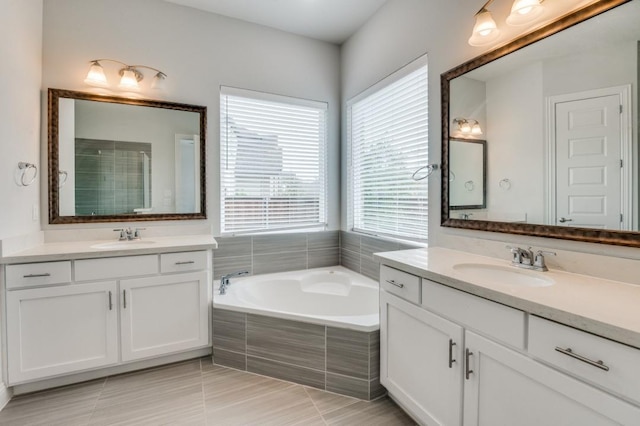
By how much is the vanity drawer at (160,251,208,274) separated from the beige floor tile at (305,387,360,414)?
1173 millimetres

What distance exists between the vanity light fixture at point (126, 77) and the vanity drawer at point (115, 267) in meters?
1.39

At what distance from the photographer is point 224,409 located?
179 centimetres

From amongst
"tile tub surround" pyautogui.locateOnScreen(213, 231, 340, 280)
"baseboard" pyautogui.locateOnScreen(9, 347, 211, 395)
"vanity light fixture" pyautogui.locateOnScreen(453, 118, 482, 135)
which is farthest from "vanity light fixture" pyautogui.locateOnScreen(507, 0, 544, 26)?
"baseboard" pyautogui.locateOnScreen(9, 347, 211, 395)

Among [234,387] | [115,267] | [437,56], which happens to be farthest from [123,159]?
[437,56]

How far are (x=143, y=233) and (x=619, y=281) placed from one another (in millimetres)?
3008

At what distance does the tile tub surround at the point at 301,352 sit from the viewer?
1.85m

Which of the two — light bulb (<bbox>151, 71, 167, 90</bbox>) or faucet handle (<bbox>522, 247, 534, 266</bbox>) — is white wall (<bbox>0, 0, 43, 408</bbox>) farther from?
faucet handle (<bbox>522, 247, 534, 266</bbox>)

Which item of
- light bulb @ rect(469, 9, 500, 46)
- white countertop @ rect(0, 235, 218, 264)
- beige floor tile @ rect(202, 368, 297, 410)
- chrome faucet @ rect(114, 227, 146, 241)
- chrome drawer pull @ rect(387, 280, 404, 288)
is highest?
light bulb @ rect(469, 9, 500, 46)

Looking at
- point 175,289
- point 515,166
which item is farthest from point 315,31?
point 175,289

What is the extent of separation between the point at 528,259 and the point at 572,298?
1.61 feet

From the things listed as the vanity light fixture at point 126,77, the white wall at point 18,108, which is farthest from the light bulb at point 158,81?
the white wall at point 18,108

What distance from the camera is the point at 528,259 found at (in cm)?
151

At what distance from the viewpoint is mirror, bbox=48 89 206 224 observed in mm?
2332

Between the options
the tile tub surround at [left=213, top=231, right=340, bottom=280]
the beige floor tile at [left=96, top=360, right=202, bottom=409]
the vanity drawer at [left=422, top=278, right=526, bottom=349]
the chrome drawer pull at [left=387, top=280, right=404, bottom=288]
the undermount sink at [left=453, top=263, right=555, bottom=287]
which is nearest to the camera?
the vanity drawer at [left=422, top=278, right=526, bottom=349]
